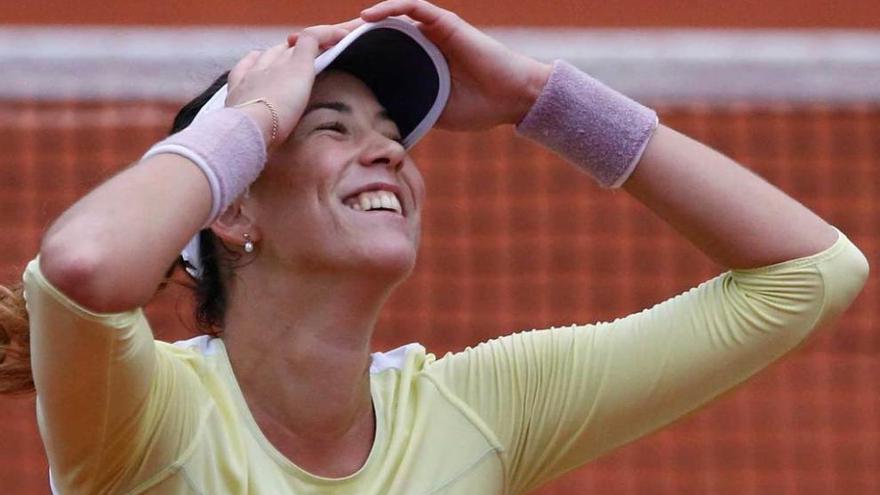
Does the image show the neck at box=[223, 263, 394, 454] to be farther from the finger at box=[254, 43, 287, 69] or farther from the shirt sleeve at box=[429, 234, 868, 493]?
the finger at box=[254, 43, 287, 69]

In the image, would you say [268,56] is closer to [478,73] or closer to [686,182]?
[478,73]

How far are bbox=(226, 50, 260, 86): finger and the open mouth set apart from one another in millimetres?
269

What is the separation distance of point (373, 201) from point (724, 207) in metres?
0.60

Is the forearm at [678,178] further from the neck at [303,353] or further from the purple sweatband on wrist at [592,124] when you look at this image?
the neck at [303,353]

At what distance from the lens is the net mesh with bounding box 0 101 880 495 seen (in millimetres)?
7379

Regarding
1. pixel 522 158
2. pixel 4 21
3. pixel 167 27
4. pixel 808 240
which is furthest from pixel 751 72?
pixel 808 240

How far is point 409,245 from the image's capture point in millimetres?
2885

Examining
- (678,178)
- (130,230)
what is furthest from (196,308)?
(678,178)

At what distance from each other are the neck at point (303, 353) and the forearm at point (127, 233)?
0.39 metres

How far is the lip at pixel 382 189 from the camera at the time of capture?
290cm

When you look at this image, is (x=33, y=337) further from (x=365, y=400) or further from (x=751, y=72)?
(x=751, y=72)

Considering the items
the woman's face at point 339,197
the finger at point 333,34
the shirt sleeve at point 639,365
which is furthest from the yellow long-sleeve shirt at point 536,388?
the finger at point 333,34

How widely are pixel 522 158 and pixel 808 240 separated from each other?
5.16 metres

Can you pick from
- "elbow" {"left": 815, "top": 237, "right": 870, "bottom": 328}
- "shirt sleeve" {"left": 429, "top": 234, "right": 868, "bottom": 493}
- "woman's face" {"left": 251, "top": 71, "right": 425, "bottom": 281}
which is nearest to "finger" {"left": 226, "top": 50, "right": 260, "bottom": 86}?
"woman's face" {"left": 251, "top": 71, "right": 425, "bottom": 281}
